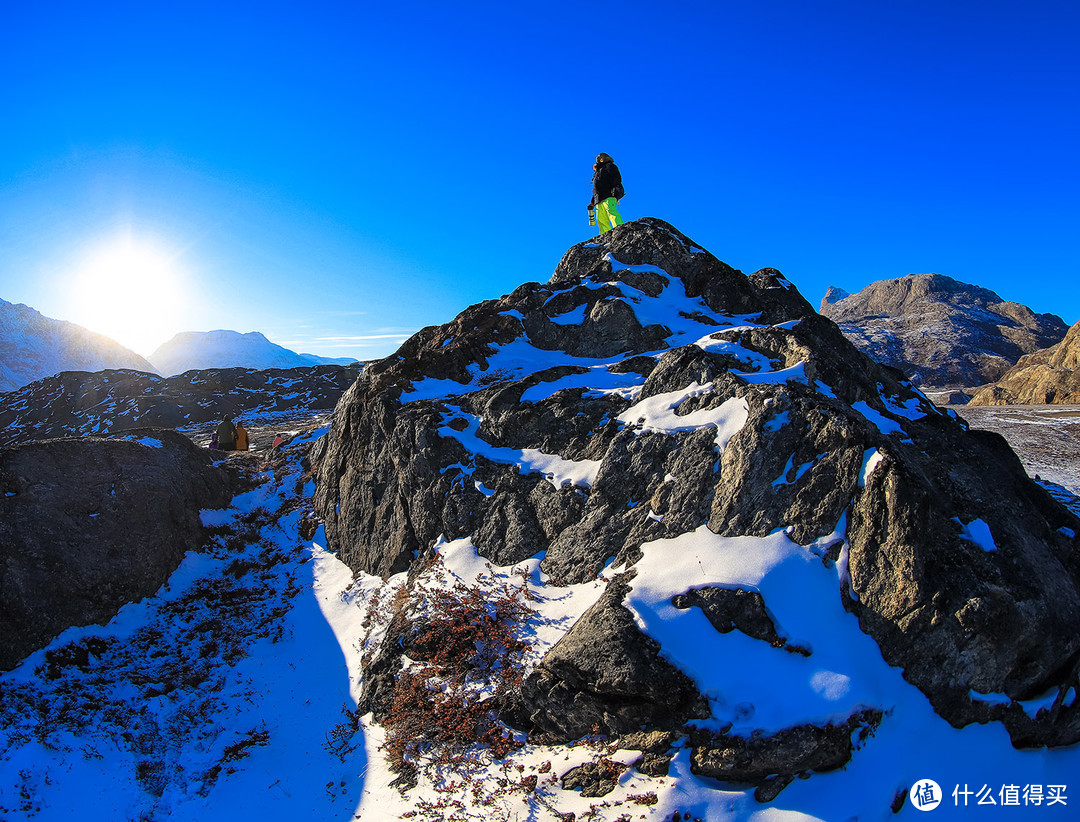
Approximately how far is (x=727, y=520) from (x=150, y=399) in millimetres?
64264

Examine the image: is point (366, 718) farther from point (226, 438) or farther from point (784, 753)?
point (226, 438)

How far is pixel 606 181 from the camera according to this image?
67.7ft

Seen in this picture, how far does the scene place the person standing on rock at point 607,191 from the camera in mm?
20328

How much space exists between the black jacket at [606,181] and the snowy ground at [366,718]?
52.2 ft

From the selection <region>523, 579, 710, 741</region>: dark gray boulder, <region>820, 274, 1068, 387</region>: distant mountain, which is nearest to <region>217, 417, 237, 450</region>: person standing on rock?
<region>523, 579, 710, 741</region>: dark gray boulder

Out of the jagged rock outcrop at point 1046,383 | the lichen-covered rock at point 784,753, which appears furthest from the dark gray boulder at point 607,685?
the jagged rock outcrop at point 1046,383

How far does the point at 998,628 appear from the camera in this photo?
7000 millimetres

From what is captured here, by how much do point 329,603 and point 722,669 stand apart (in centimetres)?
1090

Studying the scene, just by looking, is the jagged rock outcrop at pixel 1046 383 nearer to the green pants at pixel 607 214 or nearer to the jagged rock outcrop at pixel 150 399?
the green pants at pixel 607 214

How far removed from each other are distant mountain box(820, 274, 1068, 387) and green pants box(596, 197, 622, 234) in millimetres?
56802

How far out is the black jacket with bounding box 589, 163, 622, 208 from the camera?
20.4 metres

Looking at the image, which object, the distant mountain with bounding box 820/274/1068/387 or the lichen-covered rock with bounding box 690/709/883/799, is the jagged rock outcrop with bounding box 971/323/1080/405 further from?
the lichen-covered rock with bounding box 690/709/883/799

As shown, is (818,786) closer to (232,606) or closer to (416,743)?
(416,743)

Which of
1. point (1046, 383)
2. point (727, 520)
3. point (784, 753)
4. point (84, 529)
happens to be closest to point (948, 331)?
point (1046, 383)
